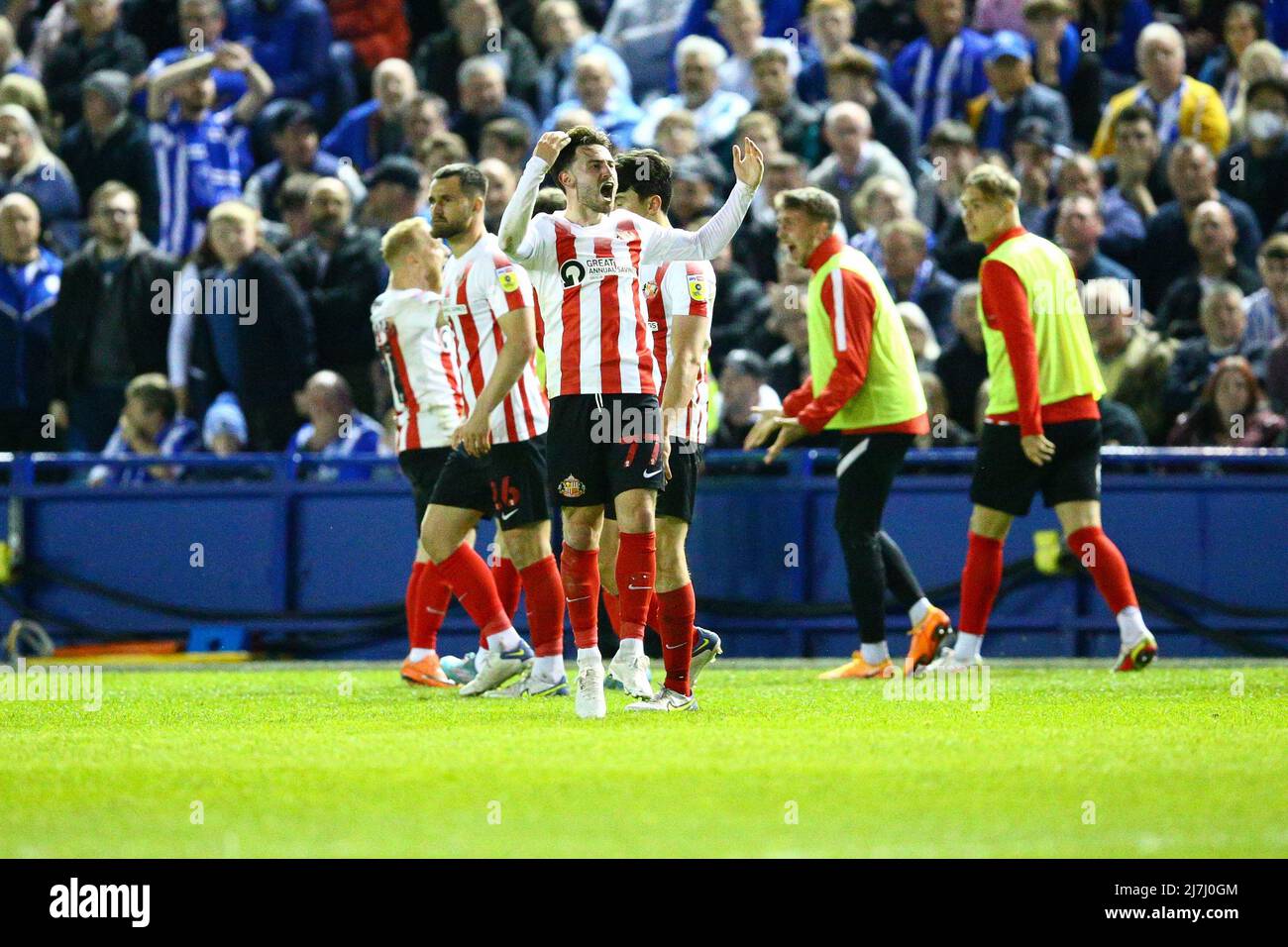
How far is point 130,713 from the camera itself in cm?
920

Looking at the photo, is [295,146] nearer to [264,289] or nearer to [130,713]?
[264,289]

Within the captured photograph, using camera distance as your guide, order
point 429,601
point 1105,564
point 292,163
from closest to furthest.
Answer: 1. point 1105,564
2. point 429,601
3. point 292,163

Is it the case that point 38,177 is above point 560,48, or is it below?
below

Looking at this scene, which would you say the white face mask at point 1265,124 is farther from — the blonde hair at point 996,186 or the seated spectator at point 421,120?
the seated spectator at point 421,120

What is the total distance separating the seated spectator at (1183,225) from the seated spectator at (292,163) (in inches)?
244

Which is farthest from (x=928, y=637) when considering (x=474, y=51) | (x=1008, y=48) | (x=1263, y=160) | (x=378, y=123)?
(x=474, y=51)

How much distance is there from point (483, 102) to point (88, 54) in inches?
173

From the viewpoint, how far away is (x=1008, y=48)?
1511cm

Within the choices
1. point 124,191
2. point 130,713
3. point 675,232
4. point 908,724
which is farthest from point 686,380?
point 124,191

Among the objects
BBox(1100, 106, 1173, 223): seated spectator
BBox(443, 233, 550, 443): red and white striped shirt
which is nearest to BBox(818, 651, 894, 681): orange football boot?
BBox(443, 233, 550, 443): red and white striped shirt

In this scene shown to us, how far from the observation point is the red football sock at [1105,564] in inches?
409

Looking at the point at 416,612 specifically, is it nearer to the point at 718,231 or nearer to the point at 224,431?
the point at 718,231

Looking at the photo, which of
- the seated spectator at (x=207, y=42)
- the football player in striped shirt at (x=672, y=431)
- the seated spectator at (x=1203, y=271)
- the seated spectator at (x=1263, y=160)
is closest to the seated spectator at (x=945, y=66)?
the seated spectator at (x=1263, y=160)

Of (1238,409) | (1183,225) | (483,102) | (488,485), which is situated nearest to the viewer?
(488,485)
